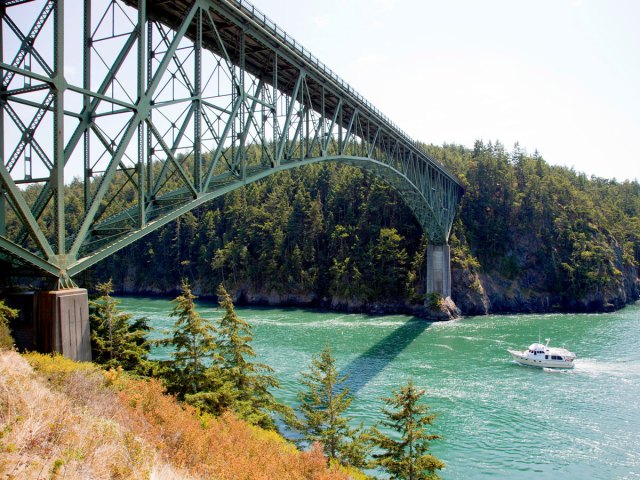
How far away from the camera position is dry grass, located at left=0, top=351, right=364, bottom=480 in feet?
21.2

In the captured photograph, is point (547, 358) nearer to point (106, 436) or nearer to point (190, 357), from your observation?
point (190, 357)

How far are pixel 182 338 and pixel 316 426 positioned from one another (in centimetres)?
533

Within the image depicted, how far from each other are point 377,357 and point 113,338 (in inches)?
859

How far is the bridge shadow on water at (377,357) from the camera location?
27.8 metres

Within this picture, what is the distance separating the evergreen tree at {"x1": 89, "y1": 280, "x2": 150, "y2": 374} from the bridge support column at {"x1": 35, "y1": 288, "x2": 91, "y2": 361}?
8.82ft

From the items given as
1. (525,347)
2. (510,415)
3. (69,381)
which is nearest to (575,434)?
(510,415)

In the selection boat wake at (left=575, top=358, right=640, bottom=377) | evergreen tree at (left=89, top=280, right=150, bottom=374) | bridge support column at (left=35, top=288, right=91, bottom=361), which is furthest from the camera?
boat wake at (left=575, top=358, right=640, bottom=377)

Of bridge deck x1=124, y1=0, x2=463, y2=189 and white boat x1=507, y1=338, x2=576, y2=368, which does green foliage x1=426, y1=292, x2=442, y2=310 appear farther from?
bridge deck x1=124, y1=0, x2=463, y2=189

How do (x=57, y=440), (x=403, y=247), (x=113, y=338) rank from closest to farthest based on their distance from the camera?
1. (x=57, y=440)
2. (x=113, y=338)
3. (x=403, y=247)

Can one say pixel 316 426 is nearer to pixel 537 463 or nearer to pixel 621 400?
pixel 537 463

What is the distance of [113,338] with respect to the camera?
50.7 feet

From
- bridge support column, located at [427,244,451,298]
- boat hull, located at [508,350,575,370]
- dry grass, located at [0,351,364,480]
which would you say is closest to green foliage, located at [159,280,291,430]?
dry grass, located at [0,351,364,480]

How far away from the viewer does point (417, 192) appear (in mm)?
47812

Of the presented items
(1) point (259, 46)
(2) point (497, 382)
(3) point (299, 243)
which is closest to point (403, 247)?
(3) point (299, 243)
